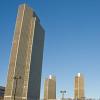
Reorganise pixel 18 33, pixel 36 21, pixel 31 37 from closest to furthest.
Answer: pixel 18 33, pixel 31 37, pixel 36 21

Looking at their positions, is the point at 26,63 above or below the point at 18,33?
below

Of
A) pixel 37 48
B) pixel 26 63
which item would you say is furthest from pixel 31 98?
pixel 37 48

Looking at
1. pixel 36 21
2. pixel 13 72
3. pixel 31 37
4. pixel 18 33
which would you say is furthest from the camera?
pixel 36 21

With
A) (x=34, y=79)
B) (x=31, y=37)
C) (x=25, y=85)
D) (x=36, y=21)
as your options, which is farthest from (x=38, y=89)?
(x=36, y=21)

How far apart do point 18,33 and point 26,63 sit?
21.2 meters

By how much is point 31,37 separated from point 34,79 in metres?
30.3

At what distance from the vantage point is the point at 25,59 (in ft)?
545

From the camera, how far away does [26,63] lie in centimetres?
16462

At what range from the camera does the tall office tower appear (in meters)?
151

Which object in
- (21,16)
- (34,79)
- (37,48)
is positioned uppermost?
(21,16)

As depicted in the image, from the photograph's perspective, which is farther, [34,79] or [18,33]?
[34,79]

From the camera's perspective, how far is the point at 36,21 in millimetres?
187875

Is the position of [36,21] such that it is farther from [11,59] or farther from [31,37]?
[11,59]

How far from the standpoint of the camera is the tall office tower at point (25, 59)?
496 ft
